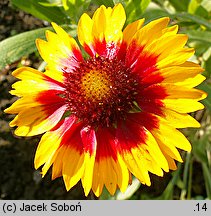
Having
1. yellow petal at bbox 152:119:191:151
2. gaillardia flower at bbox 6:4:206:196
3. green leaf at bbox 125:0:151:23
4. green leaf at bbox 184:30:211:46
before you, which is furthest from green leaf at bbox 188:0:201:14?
yellow petal at bbox 152:119:191:151

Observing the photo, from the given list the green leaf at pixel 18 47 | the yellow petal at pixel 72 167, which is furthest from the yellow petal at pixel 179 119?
the green leaf at pixel 18 47

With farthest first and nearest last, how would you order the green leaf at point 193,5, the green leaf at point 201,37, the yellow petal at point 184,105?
the green leaf at point 193,5
the green leaf at point 201,37
the yellow petal at point 184,105

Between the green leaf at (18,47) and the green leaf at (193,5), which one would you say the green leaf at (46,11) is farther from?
the green leaf at (193,5)

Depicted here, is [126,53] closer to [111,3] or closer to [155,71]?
[155,71]

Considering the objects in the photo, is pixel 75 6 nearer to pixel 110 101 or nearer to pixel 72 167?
pixel 110 101

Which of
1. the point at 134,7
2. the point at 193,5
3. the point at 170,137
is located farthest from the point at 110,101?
the point at 193,5
